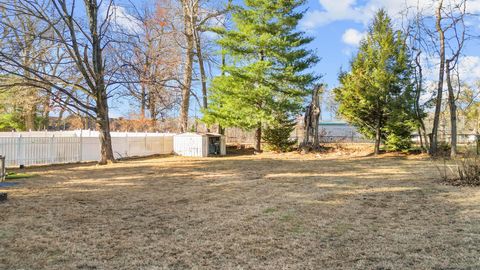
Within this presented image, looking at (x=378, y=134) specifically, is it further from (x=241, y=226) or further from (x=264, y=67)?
(x=241, y=226)

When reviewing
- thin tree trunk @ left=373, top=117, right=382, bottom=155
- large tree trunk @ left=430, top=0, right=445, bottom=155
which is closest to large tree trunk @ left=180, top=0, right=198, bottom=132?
thin tree trunk @ left=373, top=117, right=382, bottom=155

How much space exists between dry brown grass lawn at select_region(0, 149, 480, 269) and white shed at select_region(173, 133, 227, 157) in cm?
1067

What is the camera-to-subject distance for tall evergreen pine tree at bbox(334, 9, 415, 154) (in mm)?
17547

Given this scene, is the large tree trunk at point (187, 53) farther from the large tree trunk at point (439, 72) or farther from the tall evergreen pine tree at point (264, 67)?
the large tree trunk at point (439, 72)

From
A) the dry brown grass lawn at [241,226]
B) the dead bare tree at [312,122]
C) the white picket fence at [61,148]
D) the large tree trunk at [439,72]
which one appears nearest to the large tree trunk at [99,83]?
the white picket fence at [61,148]

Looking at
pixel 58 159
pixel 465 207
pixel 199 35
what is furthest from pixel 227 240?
pixel 199 35

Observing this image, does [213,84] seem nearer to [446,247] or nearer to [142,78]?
[142,78]

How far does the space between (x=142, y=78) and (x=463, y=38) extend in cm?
1403

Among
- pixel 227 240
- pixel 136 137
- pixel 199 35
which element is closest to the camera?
pixel 227 240

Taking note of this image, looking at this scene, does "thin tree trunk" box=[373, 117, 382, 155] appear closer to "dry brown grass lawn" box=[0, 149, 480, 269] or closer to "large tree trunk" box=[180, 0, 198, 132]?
→ "dry brown grass lawn" box=[0, 149, 480, 269]

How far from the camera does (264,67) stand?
18844 millimetres

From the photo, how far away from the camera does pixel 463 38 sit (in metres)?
15.9

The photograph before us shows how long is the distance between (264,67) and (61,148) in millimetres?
10458

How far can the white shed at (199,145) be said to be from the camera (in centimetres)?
1956
